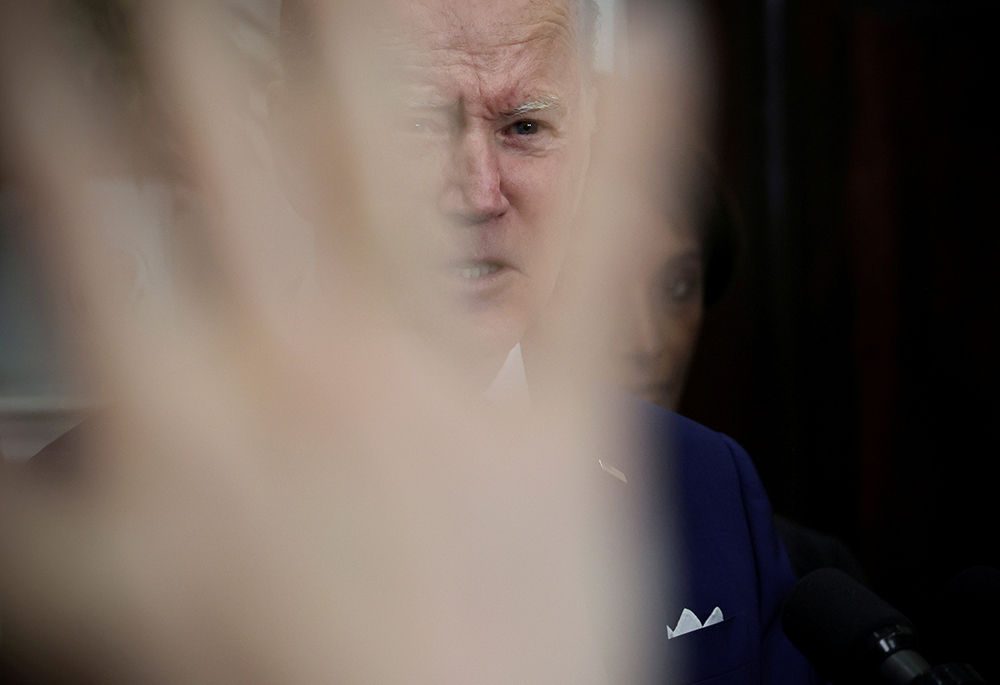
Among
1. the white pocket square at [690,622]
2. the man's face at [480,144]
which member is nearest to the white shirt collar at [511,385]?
the man's face at [480,144]

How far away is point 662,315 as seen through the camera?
36.4 inches

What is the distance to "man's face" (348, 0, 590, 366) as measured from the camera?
0.71 metres

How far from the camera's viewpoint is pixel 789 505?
0.97 metres

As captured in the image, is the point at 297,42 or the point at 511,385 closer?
the point at 297,42

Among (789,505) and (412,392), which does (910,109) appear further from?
(412,392)

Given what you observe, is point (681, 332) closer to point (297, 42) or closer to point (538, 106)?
point (538, 106)

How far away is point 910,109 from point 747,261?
388 mm

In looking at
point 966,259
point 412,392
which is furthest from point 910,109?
point 412,392

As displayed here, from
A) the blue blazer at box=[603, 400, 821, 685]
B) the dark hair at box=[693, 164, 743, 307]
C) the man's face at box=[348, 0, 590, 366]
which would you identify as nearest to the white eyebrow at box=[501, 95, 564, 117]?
the man's face at box=[348, 0, 590, 366]

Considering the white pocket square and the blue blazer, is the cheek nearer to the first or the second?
the blue blazer

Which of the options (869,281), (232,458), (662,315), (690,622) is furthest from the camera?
(869,281)

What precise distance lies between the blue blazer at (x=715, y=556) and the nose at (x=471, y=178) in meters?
0.31

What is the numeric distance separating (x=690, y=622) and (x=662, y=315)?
0.34 metres

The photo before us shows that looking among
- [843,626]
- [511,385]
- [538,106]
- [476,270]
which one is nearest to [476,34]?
[538,106]
